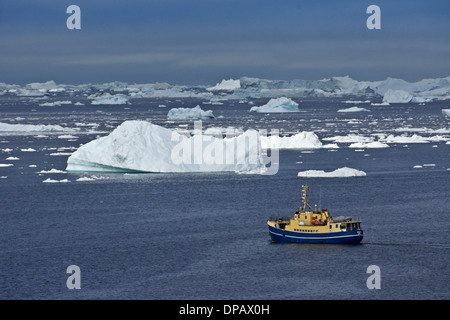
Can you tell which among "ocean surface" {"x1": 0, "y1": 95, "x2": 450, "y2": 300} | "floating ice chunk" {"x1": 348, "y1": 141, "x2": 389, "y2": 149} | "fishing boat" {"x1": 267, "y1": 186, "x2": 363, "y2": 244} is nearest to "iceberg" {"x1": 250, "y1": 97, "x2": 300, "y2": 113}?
"floating ice chunk" {"x1": 348, "y1": 141, "x2": 389, "y2": 149}

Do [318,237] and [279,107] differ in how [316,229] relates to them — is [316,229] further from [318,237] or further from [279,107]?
[279,107]

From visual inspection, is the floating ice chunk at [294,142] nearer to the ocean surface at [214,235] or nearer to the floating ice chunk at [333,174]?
the ocean surface at [214,235]

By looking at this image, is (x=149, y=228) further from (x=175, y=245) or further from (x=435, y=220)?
(x=435, y=220)

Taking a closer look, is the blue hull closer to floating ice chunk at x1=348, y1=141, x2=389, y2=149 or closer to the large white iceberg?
the large white iceberg

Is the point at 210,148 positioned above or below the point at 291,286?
above

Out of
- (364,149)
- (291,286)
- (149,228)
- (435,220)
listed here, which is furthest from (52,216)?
(364,149)
